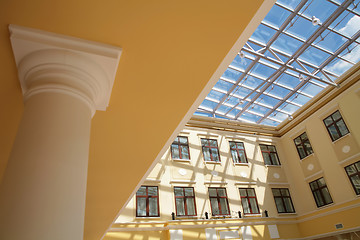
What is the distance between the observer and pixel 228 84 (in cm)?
1454

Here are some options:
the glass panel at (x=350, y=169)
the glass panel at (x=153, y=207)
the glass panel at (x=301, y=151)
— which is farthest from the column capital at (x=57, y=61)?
the glass panel at (x=301, y=151)

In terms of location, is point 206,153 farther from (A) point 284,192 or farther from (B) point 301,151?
(B) point 301,151

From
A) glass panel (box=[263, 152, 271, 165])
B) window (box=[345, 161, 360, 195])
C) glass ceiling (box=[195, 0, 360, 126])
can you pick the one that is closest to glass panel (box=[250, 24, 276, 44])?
glass ceiling (box=[195, 0, 360, 126])

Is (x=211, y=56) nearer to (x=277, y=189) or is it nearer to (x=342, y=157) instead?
(x=342, y=157)

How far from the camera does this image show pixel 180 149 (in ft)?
49.8

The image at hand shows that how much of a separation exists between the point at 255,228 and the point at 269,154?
5094 mm

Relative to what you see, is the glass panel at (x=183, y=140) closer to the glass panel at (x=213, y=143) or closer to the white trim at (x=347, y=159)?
the glass panel at (x=213, y=143)

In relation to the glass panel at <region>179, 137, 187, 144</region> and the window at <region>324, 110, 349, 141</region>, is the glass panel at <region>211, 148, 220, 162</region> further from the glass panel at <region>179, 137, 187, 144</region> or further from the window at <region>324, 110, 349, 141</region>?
the window at <region>324, 110, 349, 141</region>

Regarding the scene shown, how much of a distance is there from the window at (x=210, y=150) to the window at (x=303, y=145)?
5.08m

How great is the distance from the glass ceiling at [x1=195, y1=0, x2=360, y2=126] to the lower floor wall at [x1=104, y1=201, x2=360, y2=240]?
6.09 meters

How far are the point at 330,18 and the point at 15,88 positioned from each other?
1221 cm

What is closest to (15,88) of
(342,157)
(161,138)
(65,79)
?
(65,79)

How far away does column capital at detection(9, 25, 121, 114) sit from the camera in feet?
6.40

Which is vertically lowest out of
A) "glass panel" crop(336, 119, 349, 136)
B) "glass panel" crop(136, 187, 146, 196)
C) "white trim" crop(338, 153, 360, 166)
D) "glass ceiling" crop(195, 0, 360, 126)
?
"glass panel" crop(136, 187, 146, 196)
